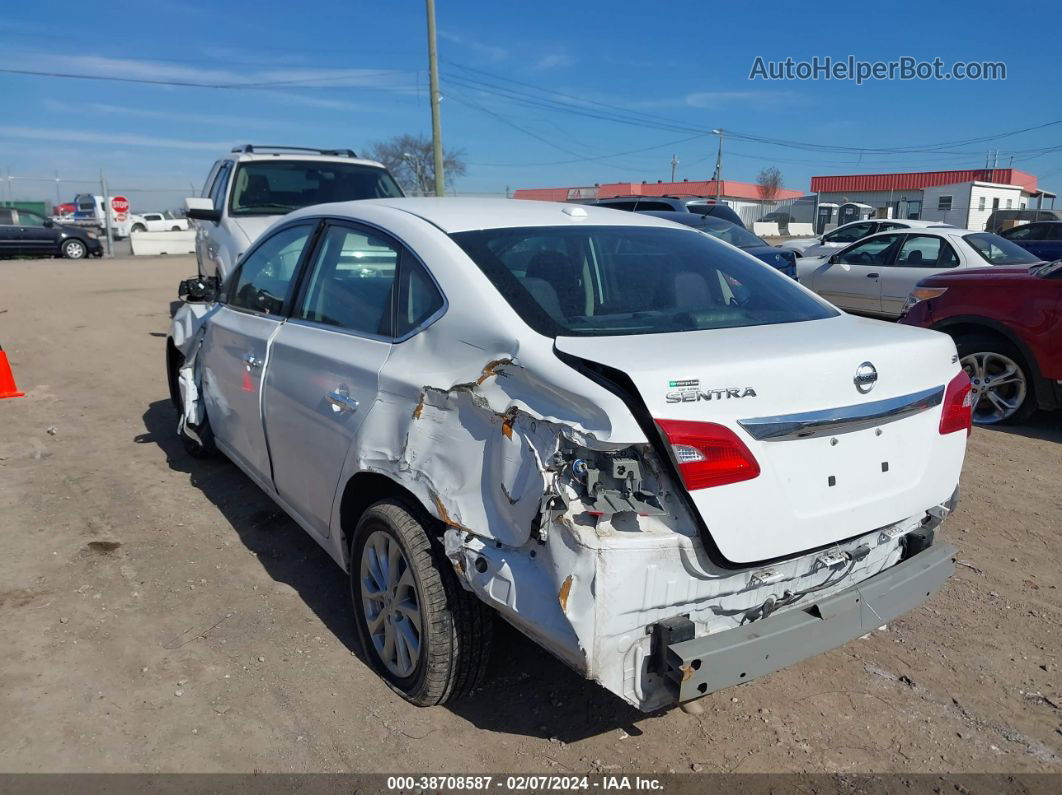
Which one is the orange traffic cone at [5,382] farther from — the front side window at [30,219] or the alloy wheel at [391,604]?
the front side window at [30,219]

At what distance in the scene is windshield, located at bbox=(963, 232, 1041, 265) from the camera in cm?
1033

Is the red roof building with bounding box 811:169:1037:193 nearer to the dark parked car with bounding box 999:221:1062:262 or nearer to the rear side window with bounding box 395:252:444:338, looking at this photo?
the dark parked car with bounding box 999:221:1062:262

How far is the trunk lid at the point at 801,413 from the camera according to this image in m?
2.22

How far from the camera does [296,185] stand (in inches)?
351

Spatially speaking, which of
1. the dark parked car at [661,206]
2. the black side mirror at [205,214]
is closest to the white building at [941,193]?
the dark parked car at [661,206]

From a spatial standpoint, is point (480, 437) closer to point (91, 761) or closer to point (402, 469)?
point (402, 469)

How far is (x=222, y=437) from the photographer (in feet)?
15.3

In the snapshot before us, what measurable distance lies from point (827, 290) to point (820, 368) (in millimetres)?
10357

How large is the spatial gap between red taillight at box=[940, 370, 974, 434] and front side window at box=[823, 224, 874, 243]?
14.9 meters

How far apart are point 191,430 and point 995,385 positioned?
6051 millimetres

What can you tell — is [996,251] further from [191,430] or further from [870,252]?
[191,430]

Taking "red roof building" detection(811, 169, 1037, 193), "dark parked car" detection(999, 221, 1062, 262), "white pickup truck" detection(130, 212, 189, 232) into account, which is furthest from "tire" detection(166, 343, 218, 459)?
"red roof building" detection(811, 169, 1037, 193)

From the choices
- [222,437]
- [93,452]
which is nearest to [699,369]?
[222,437]

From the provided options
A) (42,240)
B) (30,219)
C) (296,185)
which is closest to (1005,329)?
(296,185)
